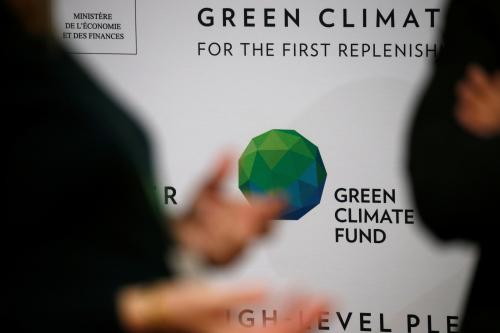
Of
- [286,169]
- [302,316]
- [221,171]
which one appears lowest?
[286,169]

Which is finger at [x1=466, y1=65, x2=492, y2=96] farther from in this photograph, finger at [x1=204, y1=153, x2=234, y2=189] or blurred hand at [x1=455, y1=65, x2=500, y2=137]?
finger at [x1=204, y1=153, x2=234, y2=189]

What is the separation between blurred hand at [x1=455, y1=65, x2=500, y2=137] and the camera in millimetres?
1419

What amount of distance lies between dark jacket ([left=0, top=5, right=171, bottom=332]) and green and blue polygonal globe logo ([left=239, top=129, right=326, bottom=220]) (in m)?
2.14

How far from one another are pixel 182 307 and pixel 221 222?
17cm

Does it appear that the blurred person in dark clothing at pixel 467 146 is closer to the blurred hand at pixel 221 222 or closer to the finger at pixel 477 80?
the finger at pixel 477 80

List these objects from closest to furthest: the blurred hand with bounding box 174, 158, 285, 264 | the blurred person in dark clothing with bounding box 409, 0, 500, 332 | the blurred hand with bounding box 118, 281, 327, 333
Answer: the blurred hand with bounding box 118, 281, 327, 333 → the blurred hand with bounding box 174, 158, 285, 264 → the blurred person in dark clothing with bounding box 409, 0, 500, 332

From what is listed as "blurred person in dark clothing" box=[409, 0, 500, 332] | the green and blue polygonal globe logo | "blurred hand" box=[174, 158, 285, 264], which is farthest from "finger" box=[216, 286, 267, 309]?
the green and blue polygonal globe logo

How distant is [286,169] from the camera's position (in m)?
2.99

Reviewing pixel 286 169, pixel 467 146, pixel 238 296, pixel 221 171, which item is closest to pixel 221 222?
pixel 221 171

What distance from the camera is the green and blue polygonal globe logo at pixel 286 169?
9.82ft

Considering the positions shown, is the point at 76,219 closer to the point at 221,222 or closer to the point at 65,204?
the point at 65,204

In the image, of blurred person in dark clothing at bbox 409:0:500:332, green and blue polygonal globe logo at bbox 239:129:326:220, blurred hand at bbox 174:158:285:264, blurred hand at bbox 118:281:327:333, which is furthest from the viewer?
green and blue polygonal globe logo at bbox 239:129:326:220

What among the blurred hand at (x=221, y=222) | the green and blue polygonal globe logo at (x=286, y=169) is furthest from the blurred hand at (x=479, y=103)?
the green and blue polygonal globe logo at (x=286, y=169)

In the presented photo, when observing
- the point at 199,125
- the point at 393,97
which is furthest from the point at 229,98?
the point at 393,97
